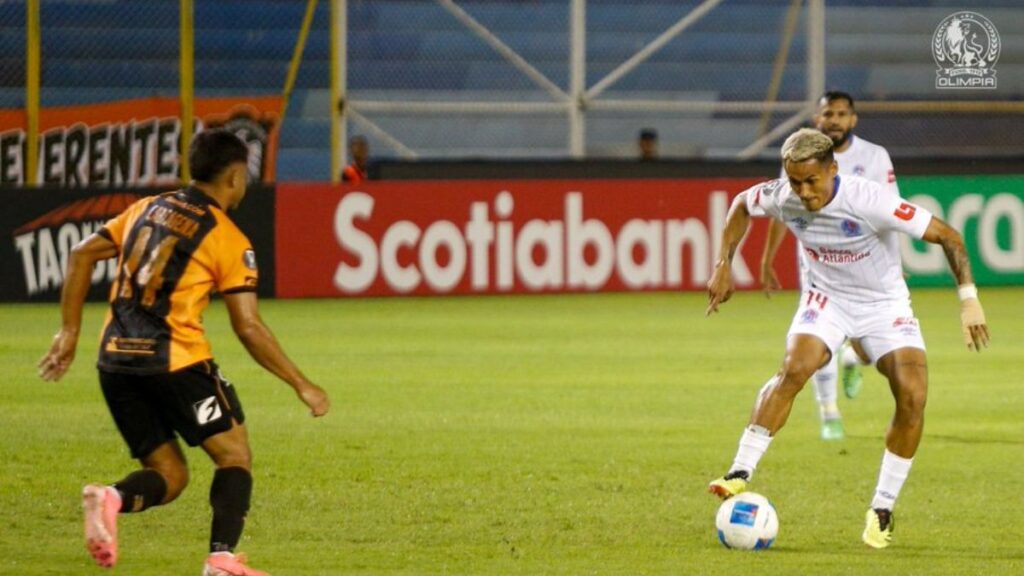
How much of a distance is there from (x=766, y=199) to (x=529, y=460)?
268cm

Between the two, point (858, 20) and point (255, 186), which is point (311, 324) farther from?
point (858, 20)

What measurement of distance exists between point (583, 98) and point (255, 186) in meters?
6.42

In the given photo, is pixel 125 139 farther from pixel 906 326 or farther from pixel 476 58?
pixel 906 326

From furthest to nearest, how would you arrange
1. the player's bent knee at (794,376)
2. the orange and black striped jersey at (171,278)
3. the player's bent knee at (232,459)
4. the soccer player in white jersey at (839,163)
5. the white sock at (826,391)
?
the white sock at (826,391) < the soccer player in white jersey at (839,163) < the player's bent knee at (794,376) < the player's bent knee at (232,459) < the orange and black striped jersey at (171,278)

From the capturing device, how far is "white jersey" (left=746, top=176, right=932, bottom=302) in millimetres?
8508

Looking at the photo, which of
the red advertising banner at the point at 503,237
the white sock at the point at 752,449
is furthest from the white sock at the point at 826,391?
the red advertising banner at the point at 503,237

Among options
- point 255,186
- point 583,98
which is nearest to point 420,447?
point 255,186

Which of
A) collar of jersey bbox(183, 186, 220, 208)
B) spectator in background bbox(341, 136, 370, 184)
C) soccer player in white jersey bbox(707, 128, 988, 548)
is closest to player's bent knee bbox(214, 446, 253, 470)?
collar of jersey bbox(183, 186, 220, 208)

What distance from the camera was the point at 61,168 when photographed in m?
23.4

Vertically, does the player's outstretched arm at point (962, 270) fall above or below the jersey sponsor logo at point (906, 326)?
above

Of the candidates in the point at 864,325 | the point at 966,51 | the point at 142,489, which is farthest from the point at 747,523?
the point at 966,51

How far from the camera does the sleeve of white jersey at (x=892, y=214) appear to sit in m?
8.42

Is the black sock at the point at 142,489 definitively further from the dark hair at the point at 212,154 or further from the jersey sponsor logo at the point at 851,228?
the jersey sponsor logo at the point at 851,228

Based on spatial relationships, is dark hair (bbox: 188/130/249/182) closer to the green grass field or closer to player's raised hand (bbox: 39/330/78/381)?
player's raised hand (bbox: 39/330/78/381)
